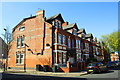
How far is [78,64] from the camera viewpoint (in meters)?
25.3

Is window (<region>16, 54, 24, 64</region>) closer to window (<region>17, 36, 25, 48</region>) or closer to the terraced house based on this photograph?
the terraced house

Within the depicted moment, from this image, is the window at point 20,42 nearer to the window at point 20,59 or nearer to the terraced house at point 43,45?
the terraced house at point 43,45

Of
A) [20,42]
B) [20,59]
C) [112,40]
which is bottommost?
[20,59]

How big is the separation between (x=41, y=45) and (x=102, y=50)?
35035mm

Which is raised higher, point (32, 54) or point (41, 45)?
point (41, 45)

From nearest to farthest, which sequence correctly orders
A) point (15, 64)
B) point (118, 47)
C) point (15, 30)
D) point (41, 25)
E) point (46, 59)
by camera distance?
point (46, 59) < point (41, 25) < point (15, 64) < point (15, 30) < point (118, 47)

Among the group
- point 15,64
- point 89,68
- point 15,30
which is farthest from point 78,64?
point 15,30

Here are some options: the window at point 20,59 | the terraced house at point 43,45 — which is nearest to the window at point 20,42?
the terraced house at point 43,45

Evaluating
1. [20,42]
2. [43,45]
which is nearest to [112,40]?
[43,45]

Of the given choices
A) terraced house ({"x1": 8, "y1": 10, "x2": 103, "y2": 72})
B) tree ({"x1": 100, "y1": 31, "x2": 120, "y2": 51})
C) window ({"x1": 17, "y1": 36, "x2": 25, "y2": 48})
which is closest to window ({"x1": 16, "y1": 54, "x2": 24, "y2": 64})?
terraced house ({"x1": 8, "y1": 10, "x2": 103, "y2": 72})

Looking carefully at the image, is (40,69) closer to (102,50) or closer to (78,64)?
(78,64)

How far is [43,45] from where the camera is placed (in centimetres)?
2402

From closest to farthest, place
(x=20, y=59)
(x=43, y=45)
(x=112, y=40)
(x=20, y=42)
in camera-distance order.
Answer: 1. (x=43, y=45)
2. (x=20, y=59)
3. (x=20, y=42)
4. (x=112, y=40)

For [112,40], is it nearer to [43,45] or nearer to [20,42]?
[43,45]
